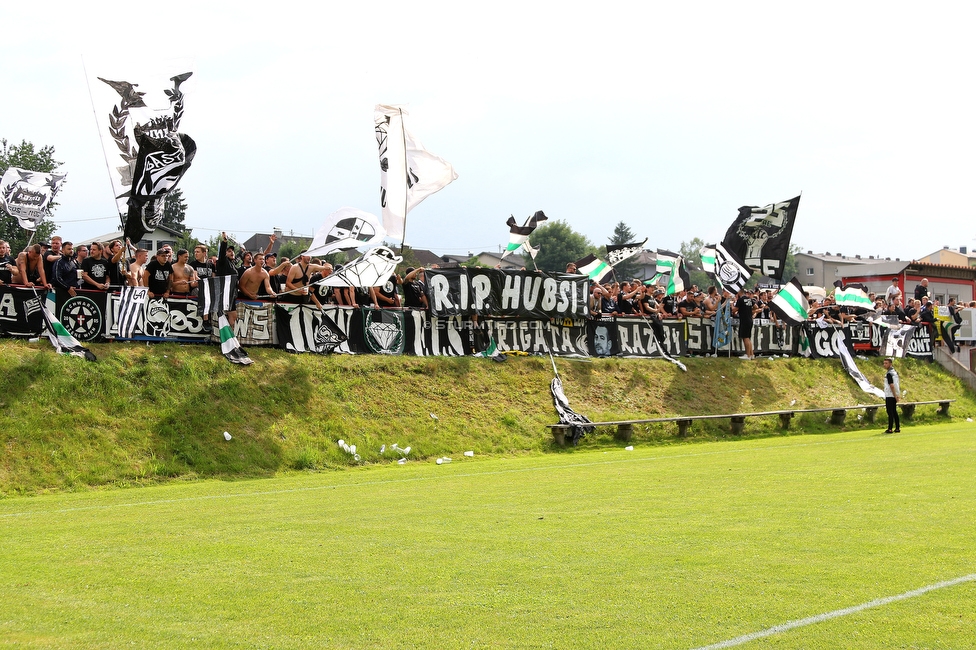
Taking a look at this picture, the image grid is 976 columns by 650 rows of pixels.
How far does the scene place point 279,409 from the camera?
19.5 meters

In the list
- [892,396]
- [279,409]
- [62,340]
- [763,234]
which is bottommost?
[892,396]

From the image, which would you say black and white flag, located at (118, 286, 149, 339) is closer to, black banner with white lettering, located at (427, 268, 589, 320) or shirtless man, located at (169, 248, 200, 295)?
shirtless man, located at (169, 248, 200, 295)

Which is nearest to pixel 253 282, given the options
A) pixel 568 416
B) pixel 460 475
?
pixel 460 475

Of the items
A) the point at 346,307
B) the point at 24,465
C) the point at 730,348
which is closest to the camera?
the point at 24,465

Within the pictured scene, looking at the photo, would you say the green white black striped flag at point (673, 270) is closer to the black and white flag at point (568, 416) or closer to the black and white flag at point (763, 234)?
the black and white flag at point (763, 234)

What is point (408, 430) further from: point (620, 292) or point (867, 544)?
point (867, 544)

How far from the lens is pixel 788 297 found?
31578 millimetres

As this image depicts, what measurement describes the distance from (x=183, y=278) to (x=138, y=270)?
0.91 metres

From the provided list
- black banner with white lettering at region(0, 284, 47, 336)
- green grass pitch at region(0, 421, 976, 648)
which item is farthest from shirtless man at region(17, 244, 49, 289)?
green grass pitch at region(0, 421, 976, 648)

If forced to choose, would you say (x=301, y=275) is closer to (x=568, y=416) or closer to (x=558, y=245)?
(x=568, y=416)

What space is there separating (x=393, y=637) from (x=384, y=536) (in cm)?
391

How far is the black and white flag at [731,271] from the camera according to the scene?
30625mm

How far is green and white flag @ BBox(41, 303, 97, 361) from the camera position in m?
18.2

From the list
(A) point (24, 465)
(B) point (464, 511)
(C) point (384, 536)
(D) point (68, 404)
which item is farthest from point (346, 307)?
(C) point (384, 536)
